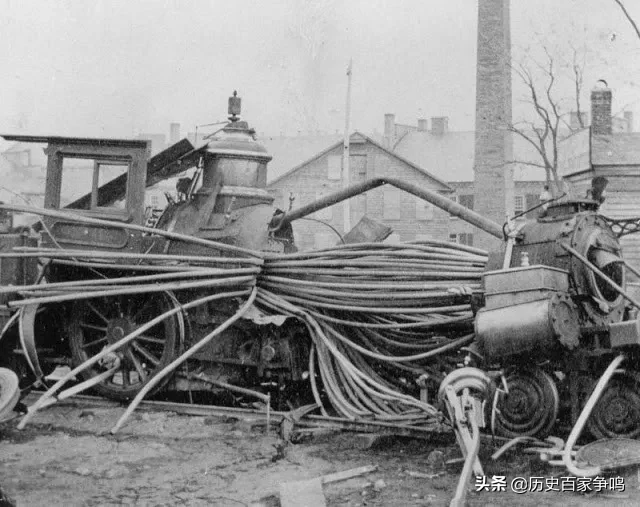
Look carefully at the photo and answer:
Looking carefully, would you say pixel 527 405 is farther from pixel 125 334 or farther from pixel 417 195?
pixel 125 334

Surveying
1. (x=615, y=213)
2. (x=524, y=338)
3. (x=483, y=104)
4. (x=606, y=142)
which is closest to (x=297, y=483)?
(x=524, y=338)

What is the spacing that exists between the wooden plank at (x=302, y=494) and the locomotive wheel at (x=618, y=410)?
1.95m

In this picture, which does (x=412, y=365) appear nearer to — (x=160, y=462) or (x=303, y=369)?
(x=303, y=369)

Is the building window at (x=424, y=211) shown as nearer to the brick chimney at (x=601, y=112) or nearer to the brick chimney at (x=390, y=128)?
the brick chimney at (x=390, y=128)

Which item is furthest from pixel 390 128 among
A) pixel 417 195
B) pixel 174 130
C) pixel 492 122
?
pixel 417 195

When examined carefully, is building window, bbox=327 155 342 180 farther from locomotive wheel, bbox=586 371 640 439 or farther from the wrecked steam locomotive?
locomotive wheel, bbox=586 371 640 439

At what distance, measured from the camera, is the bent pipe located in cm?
691

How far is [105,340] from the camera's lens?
7867 mm

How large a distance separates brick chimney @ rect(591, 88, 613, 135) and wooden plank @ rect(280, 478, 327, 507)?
17356mm

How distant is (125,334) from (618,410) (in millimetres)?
4502

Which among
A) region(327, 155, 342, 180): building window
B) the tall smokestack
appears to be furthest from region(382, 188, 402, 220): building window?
the tall smokestack

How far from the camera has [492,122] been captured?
22359 mm

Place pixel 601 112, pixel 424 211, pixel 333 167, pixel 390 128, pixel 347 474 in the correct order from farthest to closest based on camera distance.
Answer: pixel 390 128 → pixel 424 211 → pixel 333 167 → pixel 601 112 → pixel 347 474

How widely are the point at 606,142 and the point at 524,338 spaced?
15.9 meters
